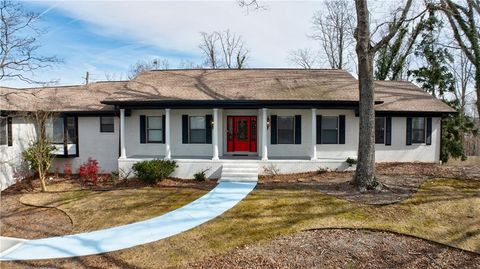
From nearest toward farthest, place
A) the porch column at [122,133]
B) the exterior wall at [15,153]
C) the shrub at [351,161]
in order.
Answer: the exterior wall at [15,153], the shrub at [351,161], the porch column at [122,133]

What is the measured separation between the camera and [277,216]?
8.05 m

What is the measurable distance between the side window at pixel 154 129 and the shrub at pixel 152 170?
94.4 inches

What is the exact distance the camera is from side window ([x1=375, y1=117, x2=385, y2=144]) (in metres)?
14.5

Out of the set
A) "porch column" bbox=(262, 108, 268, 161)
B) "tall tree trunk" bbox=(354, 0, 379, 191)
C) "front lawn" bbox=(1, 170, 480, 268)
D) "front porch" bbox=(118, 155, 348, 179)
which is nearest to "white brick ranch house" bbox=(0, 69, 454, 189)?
"porch column" bbox=(262, 108, 268, 161)

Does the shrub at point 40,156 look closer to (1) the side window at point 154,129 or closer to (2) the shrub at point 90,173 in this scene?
(2) the shrub at point 90,173

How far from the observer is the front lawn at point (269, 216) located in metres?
6.59

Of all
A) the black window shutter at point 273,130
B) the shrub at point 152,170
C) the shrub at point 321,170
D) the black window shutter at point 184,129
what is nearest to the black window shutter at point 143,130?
the black window shutter at point 184,129

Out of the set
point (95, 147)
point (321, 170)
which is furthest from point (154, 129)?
point (321, 170)

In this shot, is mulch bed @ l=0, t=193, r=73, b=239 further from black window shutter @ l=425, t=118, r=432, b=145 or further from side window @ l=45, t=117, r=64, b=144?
black window shutter @ l=425, t=118, r=432, b=145

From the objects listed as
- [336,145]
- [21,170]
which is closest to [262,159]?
[336,145]

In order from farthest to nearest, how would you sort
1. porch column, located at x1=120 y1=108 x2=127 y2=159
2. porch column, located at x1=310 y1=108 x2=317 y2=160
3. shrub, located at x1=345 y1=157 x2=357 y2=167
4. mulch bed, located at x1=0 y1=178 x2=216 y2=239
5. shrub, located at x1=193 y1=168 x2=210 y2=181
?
porch column, located at x1=120 y1=108 x2=127 y2=159 → porch column, located at x1=310 y1=108 x2=317 y2=160 → shrub, located at x1=345 y1=157 x2=357 y2=167 → shrub, located at x1=193 y1=168 x2=210 y2=181 → mulch bed, located at x1=0 y1=178 x2=216 y2=239

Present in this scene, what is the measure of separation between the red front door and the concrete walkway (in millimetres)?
5419

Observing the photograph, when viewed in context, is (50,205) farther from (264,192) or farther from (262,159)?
(262,159)

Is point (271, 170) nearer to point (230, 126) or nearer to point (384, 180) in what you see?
point (230, 126)
